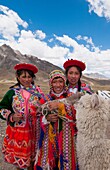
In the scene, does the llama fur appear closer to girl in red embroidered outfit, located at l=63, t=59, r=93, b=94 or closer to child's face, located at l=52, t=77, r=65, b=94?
child's face, located at l=52, t=77, r=65, b=94

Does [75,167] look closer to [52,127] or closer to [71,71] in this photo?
[52,127]

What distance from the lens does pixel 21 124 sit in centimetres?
314

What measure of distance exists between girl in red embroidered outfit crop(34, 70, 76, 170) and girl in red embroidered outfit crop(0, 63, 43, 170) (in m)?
0.24

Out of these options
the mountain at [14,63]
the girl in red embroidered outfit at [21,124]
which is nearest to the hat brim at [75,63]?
the girl in red embroidered outfit at [21,124]

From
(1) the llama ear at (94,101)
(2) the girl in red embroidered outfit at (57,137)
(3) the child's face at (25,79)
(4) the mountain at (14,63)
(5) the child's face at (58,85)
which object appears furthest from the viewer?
(4) the mountain at (14,63)

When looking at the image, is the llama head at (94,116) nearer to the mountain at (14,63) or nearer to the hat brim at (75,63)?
the hat brim at (75,63)

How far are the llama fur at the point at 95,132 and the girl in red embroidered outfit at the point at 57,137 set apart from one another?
325 mm

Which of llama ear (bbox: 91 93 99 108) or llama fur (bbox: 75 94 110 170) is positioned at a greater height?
llama ear (bbox: 91 93 99 108)

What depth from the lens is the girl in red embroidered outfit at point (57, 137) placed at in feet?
8.46

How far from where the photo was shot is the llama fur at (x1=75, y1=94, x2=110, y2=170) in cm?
219

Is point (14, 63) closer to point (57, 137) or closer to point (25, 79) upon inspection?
point (25, 79)

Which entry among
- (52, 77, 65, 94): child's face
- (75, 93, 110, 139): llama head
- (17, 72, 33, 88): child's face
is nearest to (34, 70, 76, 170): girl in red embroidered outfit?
(52, 77, 65, 94): child's face

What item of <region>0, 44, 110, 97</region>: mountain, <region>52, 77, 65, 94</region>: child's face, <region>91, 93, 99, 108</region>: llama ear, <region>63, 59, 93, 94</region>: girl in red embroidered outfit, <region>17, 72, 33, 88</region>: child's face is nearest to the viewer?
<region>91, 93, 99, 108</region>: llama ear

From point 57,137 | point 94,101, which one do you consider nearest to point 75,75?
point 57,137
